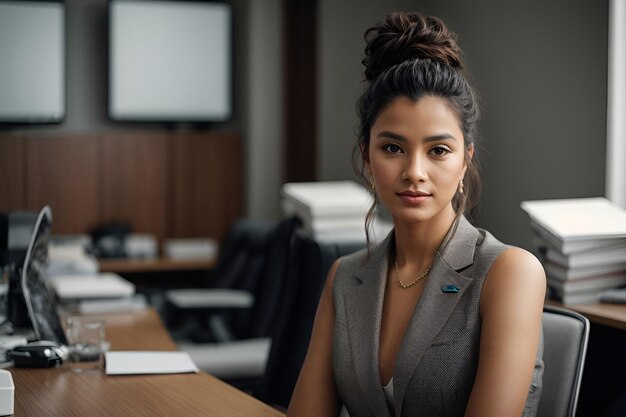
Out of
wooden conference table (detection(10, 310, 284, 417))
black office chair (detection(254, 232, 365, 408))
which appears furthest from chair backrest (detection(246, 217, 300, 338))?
wooden conference table (detection(10, 310, 284, 417))

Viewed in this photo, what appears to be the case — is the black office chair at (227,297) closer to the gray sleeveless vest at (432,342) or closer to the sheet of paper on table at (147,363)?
the sheet of paper on table at (147,363)

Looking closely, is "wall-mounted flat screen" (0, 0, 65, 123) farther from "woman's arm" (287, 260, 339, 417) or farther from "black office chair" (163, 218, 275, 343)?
"woman's arm" (287, 260, 339, 417)

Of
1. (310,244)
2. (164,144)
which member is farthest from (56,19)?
(310,244)

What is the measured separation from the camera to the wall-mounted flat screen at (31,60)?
224 inches

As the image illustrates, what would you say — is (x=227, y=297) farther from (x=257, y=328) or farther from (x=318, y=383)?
(x=318, y=383)

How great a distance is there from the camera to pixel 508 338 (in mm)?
1635

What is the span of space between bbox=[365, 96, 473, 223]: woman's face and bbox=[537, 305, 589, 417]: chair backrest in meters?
0.40

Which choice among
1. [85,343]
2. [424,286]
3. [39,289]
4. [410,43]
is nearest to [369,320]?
[424,286]

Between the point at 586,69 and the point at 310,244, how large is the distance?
1578 millimetres

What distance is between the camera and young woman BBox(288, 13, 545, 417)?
1.67 meters

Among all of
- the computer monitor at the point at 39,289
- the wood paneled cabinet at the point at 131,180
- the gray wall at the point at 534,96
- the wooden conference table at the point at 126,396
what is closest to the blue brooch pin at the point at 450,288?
the wooden conference table at the point at 126,396

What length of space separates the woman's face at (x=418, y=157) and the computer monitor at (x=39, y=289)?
3.78ft

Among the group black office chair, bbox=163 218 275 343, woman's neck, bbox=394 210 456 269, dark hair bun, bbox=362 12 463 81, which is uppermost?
dark hair bun, bbox=362 12 463 81

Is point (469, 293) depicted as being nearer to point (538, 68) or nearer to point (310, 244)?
point (310, 244)
